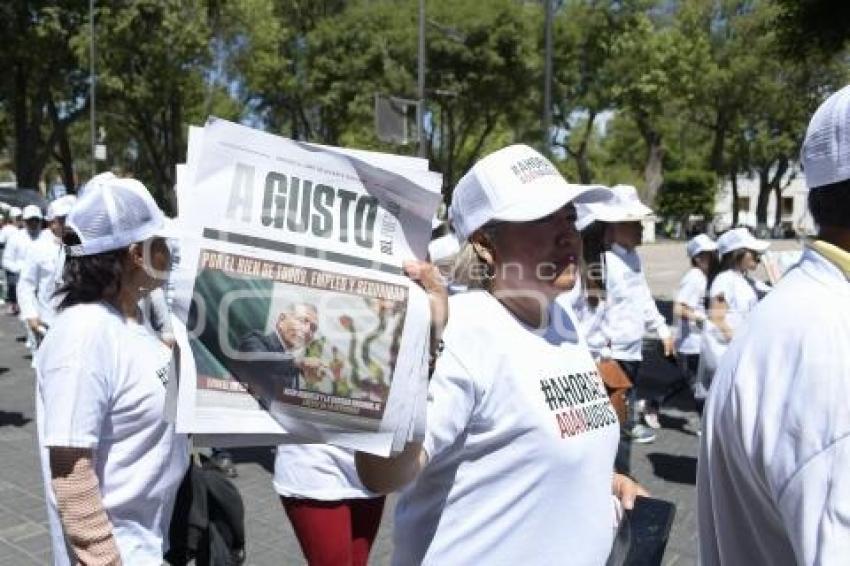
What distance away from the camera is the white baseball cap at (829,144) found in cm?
140

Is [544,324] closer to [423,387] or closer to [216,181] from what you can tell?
[423,387]

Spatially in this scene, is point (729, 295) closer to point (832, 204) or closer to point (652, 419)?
point (652, 419)

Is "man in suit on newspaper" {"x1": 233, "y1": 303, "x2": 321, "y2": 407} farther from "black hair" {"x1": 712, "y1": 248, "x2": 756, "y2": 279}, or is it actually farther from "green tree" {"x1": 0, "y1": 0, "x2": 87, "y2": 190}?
"green tree" {"x1": 0, "y1": 0, "x2": 87, "y2": 190}

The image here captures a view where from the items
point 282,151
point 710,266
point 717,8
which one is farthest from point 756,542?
point 717,8

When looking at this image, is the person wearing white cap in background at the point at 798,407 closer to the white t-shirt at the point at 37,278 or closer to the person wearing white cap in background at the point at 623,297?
the person wearing white cap in background at the point at 623,297

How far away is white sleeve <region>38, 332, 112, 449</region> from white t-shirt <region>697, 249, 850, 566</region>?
1.50m

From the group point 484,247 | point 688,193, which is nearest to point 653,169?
point 688,193

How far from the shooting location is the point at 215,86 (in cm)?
3161

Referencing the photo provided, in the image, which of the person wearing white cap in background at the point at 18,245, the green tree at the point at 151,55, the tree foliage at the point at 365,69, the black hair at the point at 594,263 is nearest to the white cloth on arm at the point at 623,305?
the black hair at the point at 594,263

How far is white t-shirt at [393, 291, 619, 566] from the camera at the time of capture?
74.0 inches

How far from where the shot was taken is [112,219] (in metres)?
2.32

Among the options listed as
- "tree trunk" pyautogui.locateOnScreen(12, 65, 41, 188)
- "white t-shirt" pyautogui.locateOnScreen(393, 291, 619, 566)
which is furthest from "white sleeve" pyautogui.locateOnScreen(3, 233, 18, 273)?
"tree trunk" pyautogui.locateOnScreen(12, 65, 41, 188)

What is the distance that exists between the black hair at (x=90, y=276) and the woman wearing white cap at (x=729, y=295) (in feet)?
15.4

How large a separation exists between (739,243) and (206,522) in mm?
5078
